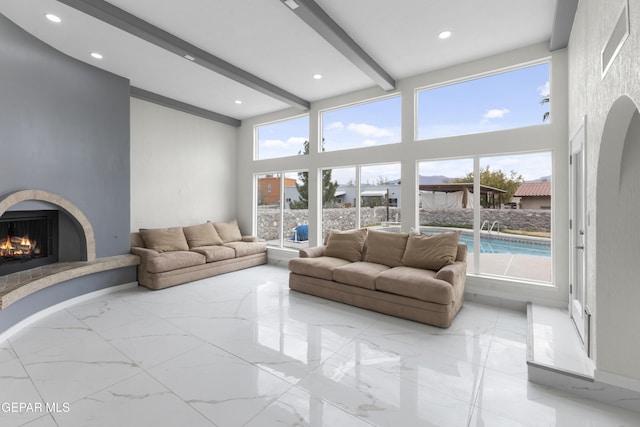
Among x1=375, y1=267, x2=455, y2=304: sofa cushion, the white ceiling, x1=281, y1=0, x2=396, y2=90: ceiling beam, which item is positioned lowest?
x1=375, y1=267, x2=455, y2=304: sofa cushion

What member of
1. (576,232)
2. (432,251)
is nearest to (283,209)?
(432,251)

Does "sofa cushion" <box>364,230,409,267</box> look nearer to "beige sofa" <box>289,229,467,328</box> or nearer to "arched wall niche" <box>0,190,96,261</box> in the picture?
"beige sofa" <box>289,229,467,328</box>

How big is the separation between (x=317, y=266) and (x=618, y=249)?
302 centimetres

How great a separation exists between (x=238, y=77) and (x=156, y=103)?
6.69 feet

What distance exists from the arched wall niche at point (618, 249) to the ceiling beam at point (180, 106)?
5.97 meters

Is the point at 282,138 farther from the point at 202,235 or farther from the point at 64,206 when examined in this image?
the point at 64,206

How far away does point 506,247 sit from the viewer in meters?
4.02

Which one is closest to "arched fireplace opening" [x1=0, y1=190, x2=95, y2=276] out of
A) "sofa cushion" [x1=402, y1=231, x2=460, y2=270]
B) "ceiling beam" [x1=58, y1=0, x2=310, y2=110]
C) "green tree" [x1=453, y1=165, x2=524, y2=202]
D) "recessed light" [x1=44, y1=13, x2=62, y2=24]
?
"recessed light" [x1=44, y1=13, x2=62, y2=24]

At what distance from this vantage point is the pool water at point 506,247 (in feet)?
12.4

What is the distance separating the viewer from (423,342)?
2.82 meters

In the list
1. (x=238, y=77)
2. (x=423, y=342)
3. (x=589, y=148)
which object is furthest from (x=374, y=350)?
(x=238, y=77)

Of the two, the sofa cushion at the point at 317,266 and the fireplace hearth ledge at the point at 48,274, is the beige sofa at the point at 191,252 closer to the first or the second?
the fireplace hearth ledge at the point at 48,274

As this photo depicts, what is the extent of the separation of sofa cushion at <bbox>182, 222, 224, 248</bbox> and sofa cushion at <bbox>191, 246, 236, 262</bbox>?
0.23 meters

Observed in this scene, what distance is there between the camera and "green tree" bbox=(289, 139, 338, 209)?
568 cm
